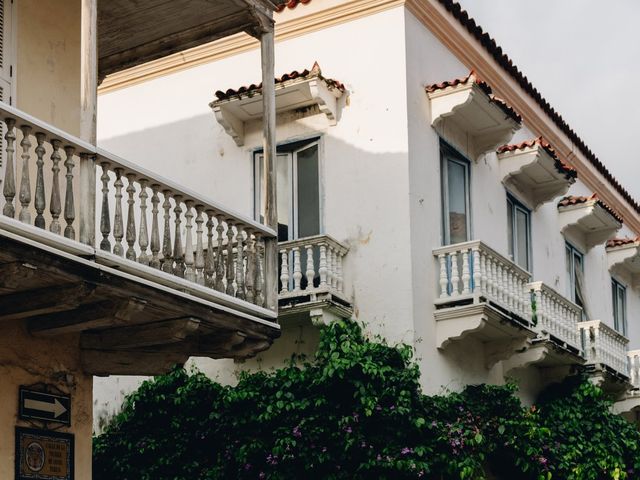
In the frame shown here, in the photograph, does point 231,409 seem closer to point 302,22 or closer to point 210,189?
point 210,189

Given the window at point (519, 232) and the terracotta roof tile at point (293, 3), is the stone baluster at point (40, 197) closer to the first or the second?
the terracotta roof tile at point (293, 3)

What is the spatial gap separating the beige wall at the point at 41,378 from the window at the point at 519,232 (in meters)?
9.18

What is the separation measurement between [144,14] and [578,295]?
Answer: 11.6 metres

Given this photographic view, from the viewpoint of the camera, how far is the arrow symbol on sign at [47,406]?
35.4 feet

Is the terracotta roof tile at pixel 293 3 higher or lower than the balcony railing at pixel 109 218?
higher

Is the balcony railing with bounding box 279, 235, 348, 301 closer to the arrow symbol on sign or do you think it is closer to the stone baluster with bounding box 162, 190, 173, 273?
the stone baluster with bounding box 162, 190, 173, 273

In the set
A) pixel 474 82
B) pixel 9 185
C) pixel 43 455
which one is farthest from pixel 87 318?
pixel 474 82

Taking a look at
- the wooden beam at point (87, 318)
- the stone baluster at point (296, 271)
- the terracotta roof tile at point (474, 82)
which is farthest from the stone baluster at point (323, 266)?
the wooden beam at point (87, 318)

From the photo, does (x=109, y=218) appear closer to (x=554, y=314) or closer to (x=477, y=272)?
(x=477, y=272)

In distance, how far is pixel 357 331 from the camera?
15391mm

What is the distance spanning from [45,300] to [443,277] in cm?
706

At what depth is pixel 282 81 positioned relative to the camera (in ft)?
53.3

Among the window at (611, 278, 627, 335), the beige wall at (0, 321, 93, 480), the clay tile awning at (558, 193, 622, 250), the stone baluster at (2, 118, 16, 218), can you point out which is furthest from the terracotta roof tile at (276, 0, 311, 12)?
the window at (611, 278, 627, 335)

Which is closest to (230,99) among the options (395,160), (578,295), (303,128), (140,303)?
(303,128)
